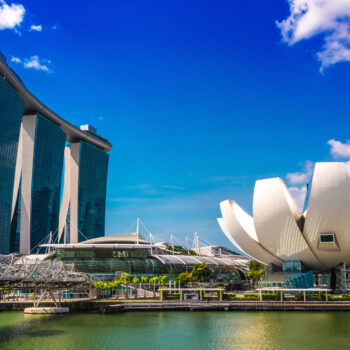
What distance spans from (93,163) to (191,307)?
10347 centimetres

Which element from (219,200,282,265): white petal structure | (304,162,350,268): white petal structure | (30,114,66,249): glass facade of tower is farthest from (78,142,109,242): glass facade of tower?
(304,162,350,268): white petal structure

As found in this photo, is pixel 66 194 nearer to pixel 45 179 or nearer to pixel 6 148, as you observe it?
pixel 45 179

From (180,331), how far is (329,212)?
28044 mm

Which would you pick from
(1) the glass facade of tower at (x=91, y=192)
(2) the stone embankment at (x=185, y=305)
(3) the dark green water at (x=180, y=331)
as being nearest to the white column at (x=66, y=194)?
(1) the glass facade of tower at (x=91, y=192)

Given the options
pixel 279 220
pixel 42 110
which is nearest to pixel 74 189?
pixel 42 110

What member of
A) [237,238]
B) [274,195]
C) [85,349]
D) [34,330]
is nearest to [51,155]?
[237,238]

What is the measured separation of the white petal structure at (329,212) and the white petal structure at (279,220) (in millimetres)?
1690

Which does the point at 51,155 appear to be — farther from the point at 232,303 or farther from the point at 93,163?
the point at 232,303

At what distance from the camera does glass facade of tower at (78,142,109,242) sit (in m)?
140

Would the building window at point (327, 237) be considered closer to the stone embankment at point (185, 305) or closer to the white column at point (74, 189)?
the stone embankment at point (185, 305)

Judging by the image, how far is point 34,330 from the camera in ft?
116

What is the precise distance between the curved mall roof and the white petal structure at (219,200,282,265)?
203 feet

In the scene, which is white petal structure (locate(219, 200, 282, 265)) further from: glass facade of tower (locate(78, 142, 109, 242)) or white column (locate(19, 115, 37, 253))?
glass facade of tower (locate(78, 142, 109, 242))

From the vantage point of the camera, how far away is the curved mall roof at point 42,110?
96.2 meters
